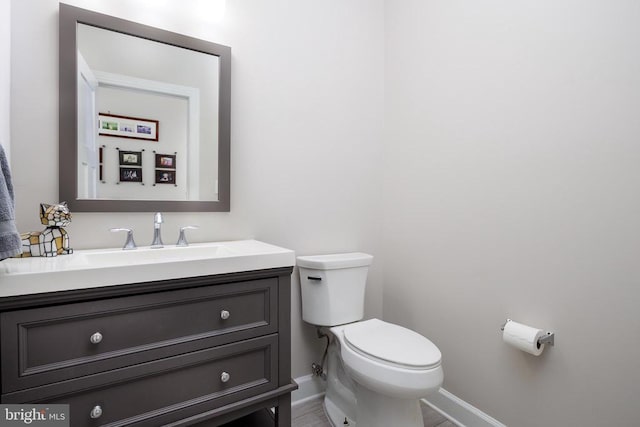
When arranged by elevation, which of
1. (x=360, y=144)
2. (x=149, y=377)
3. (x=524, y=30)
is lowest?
(x=149, y=377)

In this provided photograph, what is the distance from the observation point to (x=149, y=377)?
1.11 metres

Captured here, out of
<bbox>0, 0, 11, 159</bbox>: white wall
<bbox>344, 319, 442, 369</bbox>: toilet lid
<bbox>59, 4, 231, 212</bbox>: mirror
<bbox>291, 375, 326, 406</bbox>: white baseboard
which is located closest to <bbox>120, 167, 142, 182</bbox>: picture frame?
<bbox>59, 4, 231, 212</bbox>: mirror

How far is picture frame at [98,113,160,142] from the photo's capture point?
1.44m

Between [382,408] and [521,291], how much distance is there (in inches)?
32.5

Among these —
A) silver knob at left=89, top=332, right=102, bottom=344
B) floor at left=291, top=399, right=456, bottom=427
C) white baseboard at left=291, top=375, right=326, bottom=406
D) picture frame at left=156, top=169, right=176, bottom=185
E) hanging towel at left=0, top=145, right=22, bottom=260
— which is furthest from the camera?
white baseboard at left=291, top=375, right=326, bottom=406

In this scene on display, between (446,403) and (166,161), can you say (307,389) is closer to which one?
(446,403)

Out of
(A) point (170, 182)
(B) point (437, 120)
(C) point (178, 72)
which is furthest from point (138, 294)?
(B) point (437, 120)

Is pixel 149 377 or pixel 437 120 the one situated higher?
pixel 437 120

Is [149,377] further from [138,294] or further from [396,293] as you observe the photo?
[396,293]

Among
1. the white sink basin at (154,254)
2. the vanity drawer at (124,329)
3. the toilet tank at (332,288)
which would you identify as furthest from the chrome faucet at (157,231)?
the toilet tank at (332,288)

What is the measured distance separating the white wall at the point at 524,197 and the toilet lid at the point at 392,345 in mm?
403

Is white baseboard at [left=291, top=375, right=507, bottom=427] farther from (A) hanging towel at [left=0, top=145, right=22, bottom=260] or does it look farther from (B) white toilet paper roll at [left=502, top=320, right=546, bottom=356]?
(A) hanging towel at [left=0, top=145, right=22, bottom=260]

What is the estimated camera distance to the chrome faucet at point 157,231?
146 cm

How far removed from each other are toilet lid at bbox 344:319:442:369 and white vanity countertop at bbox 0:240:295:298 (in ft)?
1.69
